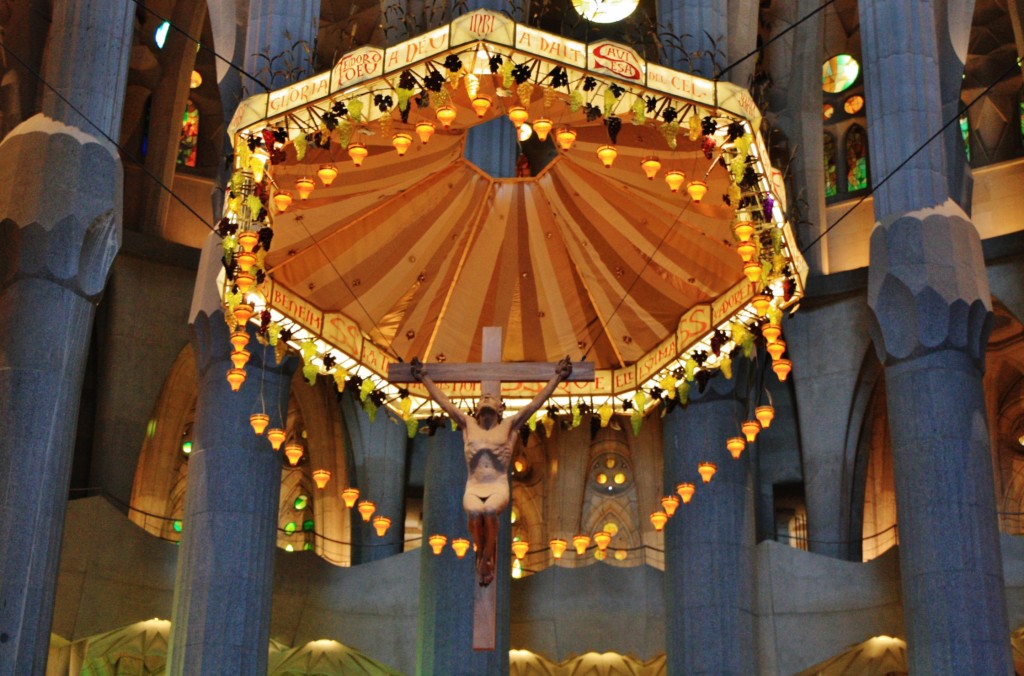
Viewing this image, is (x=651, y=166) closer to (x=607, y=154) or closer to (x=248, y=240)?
(x=607, y=154)

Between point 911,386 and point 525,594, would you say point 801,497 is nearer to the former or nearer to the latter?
point 525,594

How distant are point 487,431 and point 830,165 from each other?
737 inches

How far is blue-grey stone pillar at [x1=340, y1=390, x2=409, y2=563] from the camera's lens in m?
28.3

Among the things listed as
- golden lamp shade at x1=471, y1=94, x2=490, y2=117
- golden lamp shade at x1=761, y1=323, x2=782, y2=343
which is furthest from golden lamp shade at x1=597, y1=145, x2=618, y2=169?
golden lamp shade at x1=761, y1=323, x2=782, y2=343

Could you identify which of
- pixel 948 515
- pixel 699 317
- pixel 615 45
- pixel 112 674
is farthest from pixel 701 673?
pixel 615 45

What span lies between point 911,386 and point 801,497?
331 inches

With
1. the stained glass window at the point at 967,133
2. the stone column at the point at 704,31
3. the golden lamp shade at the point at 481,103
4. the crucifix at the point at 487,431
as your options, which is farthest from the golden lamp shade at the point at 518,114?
the stained glass window at the point at 967,133

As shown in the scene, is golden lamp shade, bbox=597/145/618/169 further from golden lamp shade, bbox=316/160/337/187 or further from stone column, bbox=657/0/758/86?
stone column, bbox=657/0/758/86

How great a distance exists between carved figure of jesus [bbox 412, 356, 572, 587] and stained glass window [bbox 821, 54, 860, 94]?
61.7 feet

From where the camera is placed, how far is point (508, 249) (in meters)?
17.4

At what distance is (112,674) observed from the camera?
24.2 meters

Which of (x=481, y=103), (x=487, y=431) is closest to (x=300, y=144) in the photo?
(x=481, y=103)

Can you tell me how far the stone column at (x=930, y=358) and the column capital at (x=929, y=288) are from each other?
0.04 ft

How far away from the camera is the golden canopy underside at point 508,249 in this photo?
54.4 feet
